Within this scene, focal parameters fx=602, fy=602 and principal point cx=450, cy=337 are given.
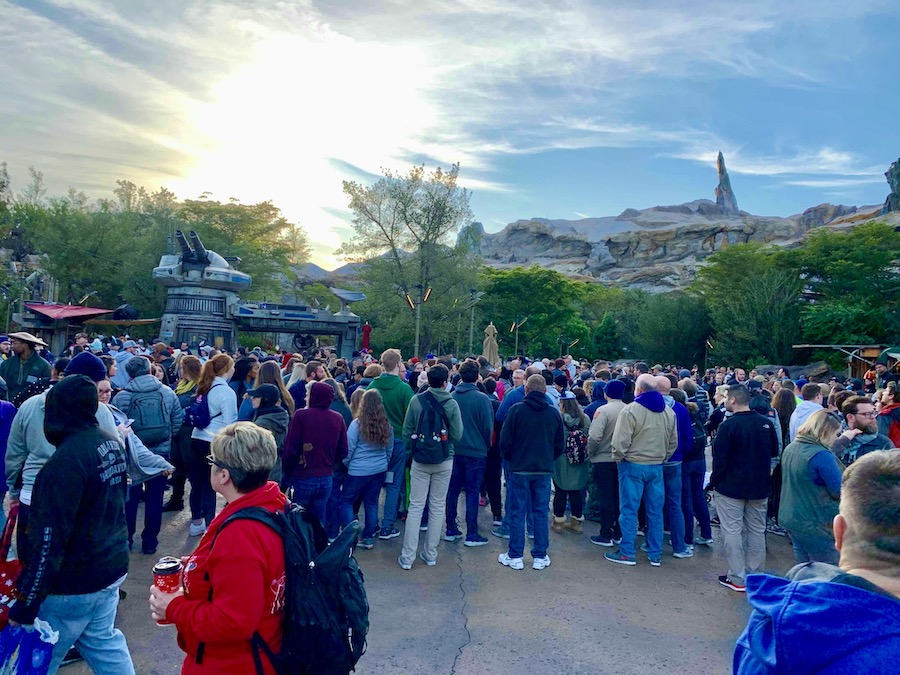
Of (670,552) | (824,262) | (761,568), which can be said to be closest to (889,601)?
(761,568)

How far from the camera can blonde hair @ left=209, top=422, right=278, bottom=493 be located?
7.82 feet

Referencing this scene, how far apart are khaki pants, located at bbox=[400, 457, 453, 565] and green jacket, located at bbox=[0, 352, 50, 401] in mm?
4765

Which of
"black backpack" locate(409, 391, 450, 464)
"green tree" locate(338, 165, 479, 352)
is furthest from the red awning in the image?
"black backpack" locate(409, 391, 450, 464)

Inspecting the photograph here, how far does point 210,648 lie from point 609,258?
111466 mm

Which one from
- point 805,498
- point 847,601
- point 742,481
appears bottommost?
point 742,481

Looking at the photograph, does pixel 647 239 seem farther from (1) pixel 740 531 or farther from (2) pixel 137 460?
(2) pixel 137 460

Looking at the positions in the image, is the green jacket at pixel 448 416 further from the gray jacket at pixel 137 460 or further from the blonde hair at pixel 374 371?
the gray jacket at pixel 137 460

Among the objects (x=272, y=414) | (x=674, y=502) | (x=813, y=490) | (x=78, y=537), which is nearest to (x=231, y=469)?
(x=78, y=537)

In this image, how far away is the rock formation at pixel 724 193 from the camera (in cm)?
13438

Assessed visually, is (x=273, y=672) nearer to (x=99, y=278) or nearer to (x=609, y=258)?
(x=99, y=278)

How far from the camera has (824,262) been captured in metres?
37.0

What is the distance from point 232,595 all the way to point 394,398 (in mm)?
4550

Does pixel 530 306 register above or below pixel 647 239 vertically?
below

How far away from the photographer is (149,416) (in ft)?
19.2
